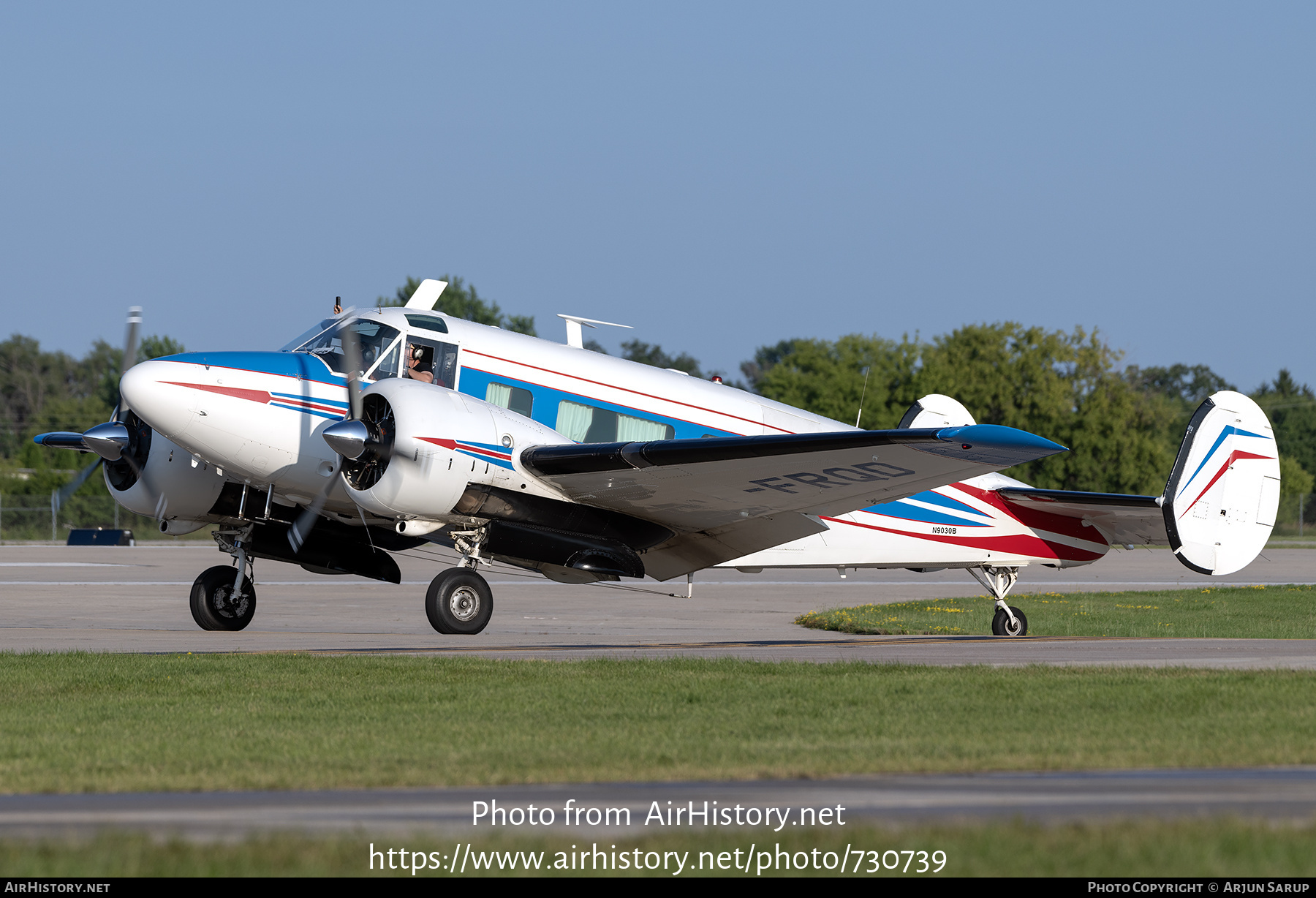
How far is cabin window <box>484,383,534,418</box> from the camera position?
17.9m

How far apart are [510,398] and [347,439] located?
2.65m

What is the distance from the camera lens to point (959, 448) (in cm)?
1519

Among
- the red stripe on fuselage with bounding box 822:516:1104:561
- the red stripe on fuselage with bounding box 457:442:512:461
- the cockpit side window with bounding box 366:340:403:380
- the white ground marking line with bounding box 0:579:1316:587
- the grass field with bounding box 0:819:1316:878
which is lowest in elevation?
the white ground marking line with bounding box 0:579:1316:587

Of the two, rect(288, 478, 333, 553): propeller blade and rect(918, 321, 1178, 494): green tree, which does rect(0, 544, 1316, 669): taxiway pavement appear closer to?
rect(288, 478, 333, 553): propeller blade

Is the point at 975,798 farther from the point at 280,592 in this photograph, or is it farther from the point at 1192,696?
the point at 280,592

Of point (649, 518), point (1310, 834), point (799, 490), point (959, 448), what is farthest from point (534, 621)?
point (1310, 834)

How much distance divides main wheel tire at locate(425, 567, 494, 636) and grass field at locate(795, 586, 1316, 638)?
8672 millimetres

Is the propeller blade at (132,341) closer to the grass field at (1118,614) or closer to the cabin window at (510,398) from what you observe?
the cabin window at (510,398)

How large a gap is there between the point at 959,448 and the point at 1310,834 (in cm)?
989

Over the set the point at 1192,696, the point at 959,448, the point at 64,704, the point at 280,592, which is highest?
the point at 959,448

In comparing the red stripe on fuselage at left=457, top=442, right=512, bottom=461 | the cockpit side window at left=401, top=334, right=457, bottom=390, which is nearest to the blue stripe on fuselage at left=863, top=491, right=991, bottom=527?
the red stripe on fuselage at left=457, top=442, right=512, bottom=461

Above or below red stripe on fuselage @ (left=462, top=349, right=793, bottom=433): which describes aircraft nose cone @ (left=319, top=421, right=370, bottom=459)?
below

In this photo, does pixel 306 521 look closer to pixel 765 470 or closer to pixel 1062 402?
pixel 765 470

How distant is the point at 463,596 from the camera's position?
56.7 ft
